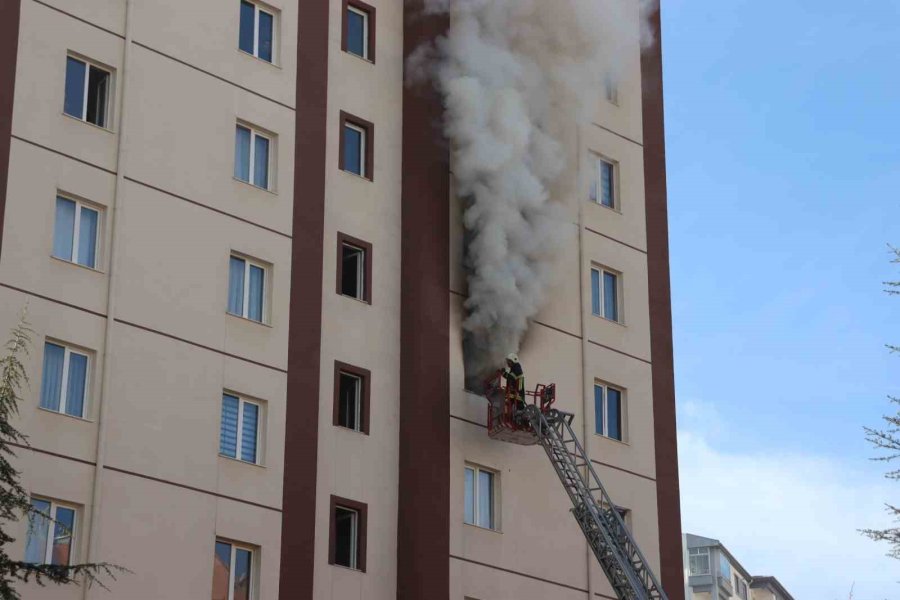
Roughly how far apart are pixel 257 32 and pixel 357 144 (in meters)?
3.13

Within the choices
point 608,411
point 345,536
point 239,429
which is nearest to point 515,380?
point 608,411

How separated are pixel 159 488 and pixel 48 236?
467cm

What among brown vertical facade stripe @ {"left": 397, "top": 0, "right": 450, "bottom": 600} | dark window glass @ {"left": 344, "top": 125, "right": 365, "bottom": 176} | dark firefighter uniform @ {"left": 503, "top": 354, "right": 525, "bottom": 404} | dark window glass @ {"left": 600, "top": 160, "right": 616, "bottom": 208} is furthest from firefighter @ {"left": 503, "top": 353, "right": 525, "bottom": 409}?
dark window glass @ {"left": 600, "top": 160, "right": 616, "bottom": 208}

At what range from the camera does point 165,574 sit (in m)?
28.7

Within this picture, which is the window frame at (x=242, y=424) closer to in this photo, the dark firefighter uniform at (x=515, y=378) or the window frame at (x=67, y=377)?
the window frame at (x=67, y=377)

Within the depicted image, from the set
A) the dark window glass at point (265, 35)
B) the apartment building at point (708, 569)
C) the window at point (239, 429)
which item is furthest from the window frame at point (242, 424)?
the apartment building at point (708, 569)

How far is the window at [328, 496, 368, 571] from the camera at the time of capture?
1261 inches

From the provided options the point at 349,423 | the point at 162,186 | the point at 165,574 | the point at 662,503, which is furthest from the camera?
the point at 662,503

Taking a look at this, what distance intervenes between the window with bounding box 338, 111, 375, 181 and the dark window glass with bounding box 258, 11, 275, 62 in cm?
200

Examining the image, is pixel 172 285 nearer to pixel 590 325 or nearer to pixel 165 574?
pixel 165 574

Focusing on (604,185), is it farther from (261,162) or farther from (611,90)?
(261,162)

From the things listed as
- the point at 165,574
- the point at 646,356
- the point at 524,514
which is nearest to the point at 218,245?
the point at 165,574

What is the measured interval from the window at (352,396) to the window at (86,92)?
21.6 ft

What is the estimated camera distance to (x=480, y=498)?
34.5 meters
